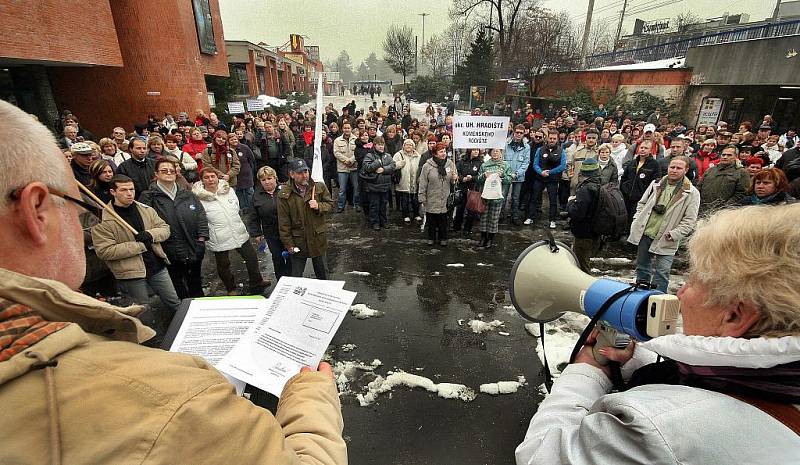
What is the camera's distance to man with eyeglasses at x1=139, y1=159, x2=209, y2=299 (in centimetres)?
391

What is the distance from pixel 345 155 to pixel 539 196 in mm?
4128

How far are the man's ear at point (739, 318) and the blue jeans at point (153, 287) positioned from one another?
4255mm

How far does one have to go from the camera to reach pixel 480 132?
6.31m

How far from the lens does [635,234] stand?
15.0ft

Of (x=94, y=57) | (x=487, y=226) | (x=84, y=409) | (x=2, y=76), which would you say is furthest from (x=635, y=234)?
(x=2, y=76)

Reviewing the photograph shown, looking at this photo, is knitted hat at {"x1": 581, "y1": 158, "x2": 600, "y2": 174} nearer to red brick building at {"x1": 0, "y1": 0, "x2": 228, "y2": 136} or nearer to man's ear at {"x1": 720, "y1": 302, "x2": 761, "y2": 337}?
man's ear at {"x1": 720, "y1": 302, "x2": 761, "y2": 337}

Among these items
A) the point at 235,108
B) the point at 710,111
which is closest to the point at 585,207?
the point at 235,108

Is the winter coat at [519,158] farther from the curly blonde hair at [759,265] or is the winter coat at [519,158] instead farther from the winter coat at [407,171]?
the curly blonde hair at [759,265]

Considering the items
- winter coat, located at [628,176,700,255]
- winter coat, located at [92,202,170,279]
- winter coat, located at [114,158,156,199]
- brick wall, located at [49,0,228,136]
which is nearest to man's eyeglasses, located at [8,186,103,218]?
winter coat, located at [92,202,170,279]

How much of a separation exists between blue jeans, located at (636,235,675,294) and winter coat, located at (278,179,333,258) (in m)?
3.81

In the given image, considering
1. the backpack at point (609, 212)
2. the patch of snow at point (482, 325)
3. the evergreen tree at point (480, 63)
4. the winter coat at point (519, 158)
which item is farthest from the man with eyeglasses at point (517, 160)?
the evergreen tree at point (480, 63)

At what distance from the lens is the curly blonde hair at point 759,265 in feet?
2.74

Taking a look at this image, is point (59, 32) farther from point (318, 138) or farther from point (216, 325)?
point (216, 325)

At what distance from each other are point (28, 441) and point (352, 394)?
113 inches
